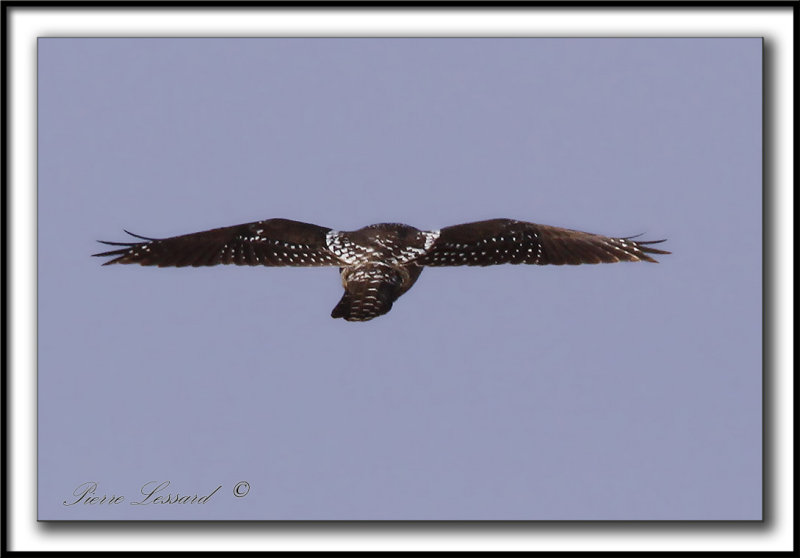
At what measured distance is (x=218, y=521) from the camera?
7.63m

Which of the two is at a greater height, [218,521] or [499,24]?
[499,24]

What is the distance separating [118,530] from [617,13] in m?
5.09

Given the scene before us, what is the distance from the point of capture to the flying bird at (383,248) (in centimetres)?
960

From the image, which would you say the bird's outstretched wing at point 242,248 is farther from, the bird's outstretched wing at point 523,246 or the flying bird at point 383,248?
the bird's outstretched wing at point 523,246

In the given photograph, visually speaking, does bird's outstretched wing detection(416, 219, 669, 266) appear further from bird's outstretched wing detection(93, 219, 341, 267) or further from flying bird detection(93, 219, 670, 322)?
bird's outstretched wing detection(93, 219, 341, 267)

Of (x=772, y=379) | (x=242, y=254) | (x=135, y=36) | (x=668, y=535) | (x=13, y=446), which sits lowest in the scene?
(x=668, y=535)

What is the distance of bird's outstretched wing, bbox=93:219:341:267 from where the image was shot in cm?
984

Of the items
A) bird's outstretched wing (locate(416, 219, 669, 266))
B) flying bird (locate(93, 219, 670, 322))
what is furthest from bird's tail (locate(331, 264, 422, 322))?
bird's outstretched wing (locate(416, 219, 669, 266))

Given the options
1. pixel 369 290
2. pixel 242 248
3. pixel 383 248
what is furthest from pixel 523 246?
pixel 242 248

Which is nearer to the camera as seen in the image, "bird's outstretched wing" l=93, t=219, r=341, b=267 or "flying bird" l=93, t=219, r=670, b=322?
"flying bird" l=93, t=219, r=670, b=322

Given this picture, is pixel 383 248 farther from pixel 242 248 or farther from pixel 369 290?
pixel 242 248

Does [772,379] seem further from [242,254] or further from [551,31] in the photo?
[242,254]

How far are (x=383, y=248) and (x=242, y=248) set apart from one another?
1365mm

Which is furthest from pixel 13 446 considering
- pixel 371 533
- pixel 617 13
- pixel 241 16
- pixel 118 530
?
pixel 617 13
